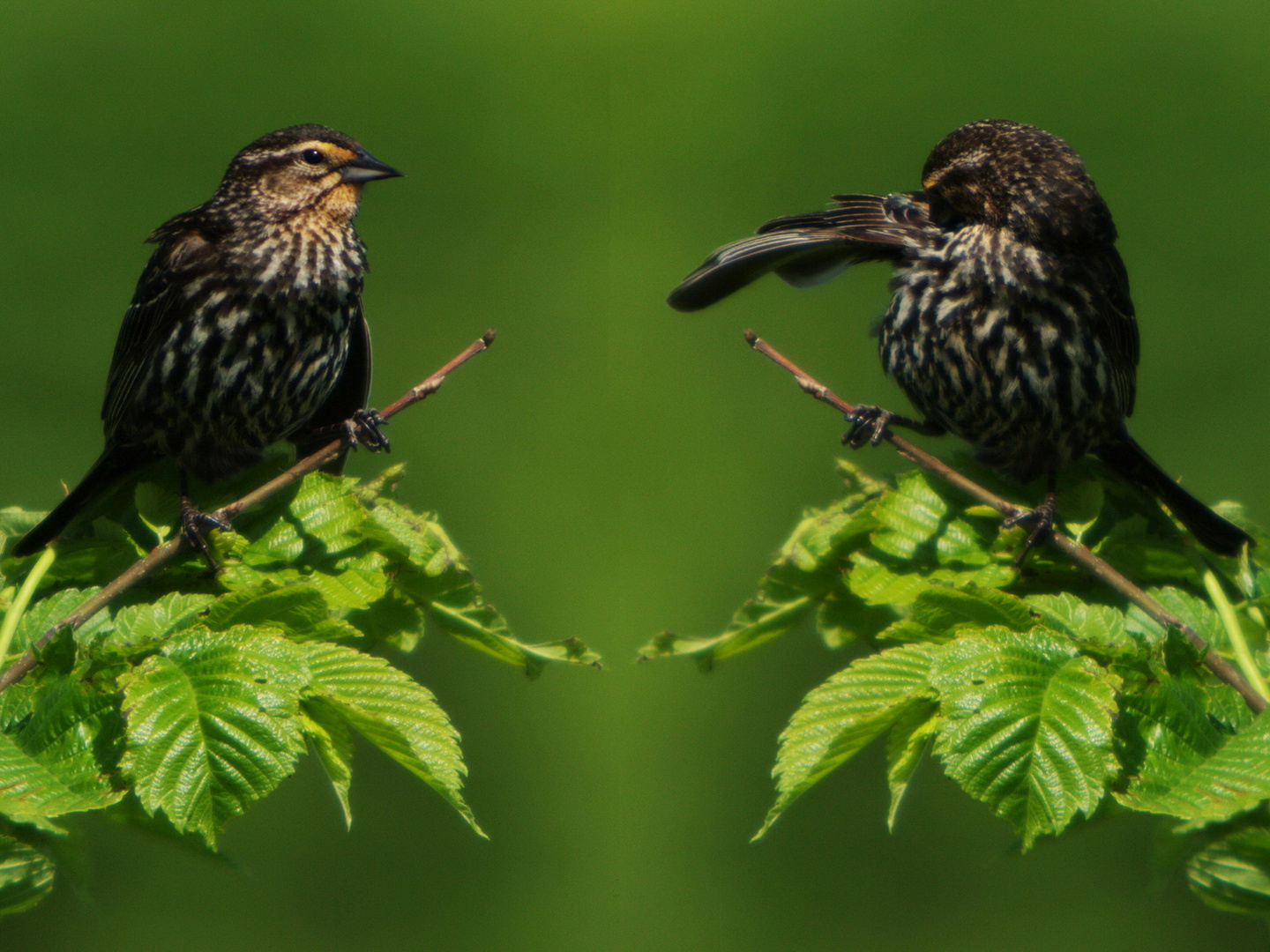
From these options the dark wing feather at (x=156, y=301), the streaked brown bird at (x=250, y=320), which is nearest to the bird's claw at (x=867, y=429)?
the streaked brown bird at (x=250, y=320)

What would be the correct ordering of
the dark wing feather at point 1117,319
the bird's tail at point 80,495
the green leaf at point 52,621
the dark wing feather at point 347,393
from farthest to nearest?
1. the dark wing feather at point 347,393
2. the dark wing feather at point 1117,319
3. the bird's tail at point 80,495
4. the green leaf at point 52,621

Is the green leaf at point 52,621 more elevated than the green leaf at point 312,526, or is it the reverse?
the green leaf at point 312,526

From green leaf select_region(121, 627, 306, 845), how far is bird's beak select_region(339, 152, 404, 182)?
1.49 feet

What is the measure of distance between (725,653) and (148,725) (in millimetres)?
293

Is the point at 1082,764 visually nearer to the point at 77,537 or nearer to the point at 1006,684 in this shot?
the point at 1006,684

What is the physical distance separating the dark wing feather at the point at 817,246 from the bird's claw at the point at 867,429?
10 cm

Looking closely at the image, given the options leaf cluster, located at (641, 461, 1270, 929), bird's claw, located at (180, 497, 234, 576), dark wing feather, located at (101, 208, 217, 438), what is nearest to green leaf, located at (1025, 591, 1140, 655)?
leaf cluster, located at (641, 461, 1270, 929)

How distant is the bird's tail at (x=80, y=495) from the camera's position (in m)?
0.64

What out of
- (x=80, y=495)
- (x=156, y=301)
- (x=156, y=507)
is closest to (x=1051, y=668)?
(x=156, y=507)

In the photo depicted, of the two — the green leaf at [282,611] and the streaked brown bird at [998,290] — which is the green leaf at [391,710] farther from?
the streaked brown bird at [998,290]

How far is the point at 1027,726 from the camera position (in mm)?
480

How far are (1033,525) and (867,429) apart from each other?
0.16 metres

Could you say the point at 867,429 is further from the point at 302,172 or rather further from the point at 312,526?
the point at 302,172

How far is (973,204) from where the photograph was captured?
0.75 m
